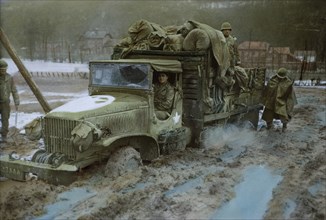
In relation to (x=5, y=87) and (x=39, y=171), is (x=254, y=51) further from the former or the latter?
(x=39, y=171)

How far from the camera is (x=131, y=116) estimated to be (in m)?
5.80

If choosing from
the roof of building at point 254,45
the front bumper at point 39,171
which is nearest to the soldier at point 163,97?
the front bumper at point 39,171

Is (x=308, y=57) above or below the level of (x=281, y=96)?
above

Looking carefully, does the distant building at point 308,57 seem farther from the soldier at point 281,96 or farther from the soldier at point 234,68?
the soldier at point 234,68

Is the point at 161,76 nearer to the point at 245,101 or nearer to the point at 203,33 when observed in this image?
the point at 203,33

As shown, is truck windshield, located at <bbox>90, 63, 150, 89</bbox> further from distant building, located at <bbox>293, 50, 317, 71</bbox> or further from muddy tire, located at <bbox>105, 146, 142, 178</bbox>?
distant building, located at <bbox>293, 50, 317, 71</bbox>

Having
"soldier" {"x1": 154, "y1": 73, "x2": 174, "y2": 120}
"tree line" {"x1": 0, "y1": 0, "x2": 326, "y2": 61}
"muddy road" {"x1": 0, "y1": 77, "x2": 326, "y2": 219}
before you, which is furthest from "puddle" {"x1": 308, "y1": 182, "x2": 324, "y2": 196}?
"tree line" {"x1": 0, "y1": 0, "x2": 326, "y2": 61}

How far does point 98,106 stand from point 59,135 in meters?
0.69

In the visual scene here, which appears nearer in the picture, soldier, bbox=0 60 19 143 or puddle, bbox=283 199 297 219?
puddle, bbox=283 199 297 219

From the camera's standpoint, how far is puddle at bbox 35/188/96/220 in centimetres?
435

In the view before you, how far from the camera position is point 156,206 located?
4.44 meters

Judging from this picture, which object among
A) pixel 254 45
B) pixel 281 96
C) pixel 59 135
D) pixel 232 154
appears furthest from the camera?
pixel 254 45

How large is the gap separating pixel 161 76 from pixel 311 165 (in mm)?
2965

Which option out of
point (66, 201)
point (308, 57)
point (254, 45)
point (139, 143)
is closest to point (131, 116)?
point (139, 143)
